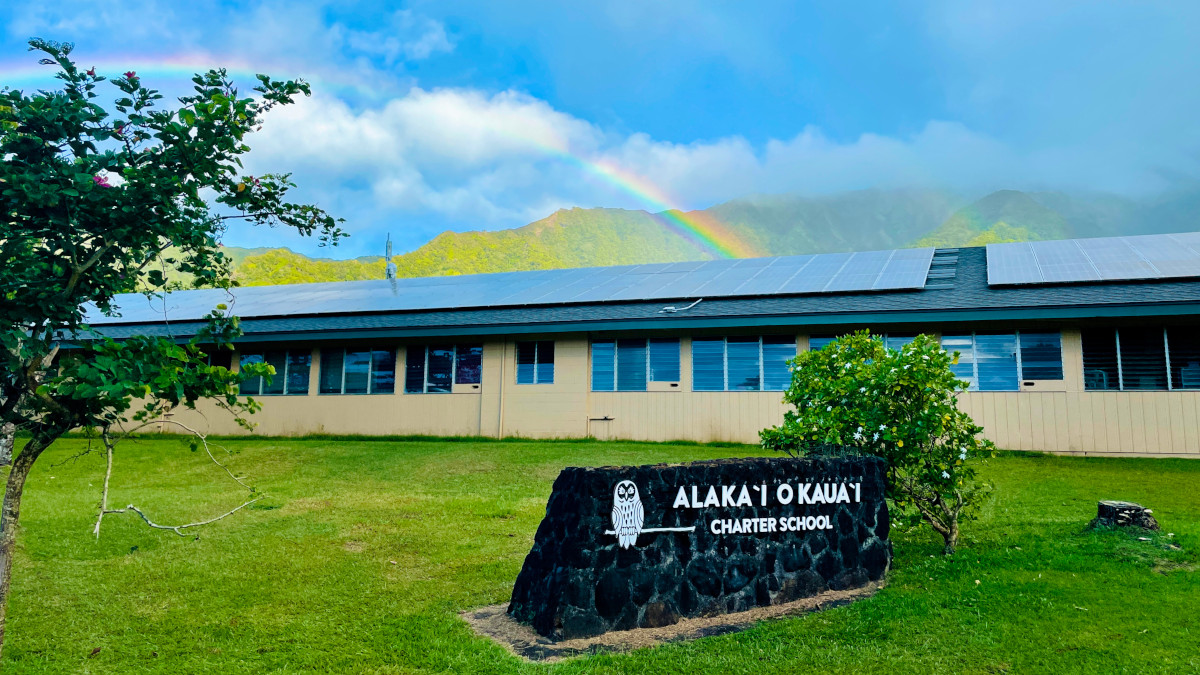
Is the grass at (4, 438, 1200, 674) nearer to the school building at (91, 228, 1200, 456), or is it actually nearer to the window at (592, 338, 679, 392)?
the school building at (91, 228, 1200, 456)

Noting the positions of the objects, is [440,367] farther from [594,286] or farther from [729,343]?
[729,343]

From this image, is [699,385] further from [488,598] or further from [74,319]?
[74,319]

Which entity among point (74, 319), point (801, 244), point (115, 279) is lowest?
point (74, 319)

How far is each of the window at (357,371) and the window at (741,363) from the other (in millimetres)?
7940

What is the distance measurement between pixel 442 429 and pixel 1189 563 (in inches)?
607

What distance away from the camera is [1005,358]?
16.0 metres

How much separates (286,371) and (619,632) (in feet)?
57.6

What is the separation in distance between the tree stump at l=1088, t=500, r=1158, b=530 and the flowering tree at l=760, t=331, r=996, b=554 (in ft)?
4.71

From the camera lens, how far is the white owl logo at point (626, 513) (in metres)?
6.39

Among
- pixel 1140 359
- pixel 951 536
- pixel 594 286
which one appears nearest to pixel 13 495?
pixel 951 536

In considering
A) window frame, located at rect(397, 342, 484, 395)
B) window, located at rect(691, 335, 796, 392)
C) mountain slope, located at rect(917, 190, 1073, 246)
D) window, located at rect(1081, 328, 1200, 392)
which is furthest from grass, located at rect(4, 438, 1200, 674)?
mountain slope, located at rect(917, 190, 1073, 246)

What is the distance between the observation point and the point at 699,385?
18.0 m

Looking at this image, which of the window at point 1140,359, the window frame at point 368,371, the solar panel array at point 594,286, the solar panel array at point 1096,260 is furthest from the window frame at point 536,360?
the window at point 1140,359

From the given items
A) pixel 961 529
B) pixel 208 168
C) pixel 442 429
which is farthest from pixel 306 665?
pixel 442 429
